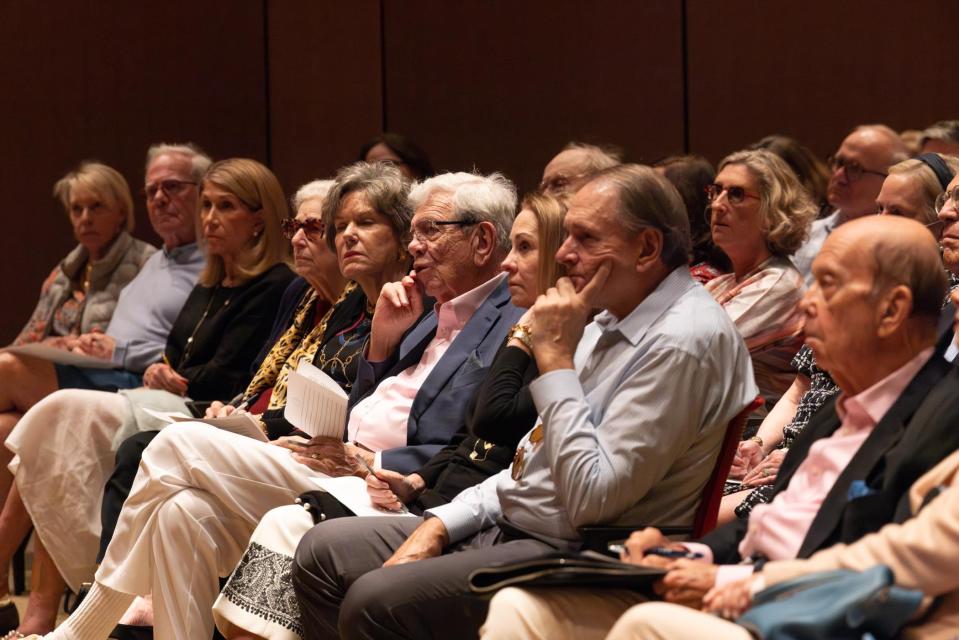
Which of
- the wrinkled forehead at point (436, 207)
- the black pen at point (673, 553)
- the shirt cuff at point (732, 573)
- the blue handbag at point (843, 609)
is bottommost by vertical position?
the black pen at point (673, 553)

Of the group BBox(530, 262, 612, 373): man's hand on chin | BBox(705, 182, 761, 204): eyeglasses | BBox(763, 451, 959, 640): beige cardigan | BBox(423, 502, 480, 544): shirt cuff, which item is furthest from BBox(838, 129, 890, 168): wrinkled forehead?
BBox(763, 451, 959, 640): beige cardigan

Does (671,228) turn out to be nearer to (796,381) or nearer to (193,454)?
(796,381)

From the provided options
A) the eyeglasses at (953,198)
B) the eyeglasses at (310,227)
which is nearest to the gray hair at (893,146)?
the eyeglasses at (953,198)

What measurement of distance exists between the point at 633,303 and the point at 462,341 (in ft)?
2.56

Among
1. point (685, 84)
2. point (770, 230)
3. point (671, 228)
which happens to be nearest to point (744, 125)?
point (685, 84)

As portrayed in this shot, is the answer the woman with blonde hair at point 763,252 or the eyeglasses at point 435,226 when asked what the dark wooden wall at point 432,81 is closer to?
the woman with blonde hair at point 763,252

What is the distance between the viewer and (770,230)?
3.73 m

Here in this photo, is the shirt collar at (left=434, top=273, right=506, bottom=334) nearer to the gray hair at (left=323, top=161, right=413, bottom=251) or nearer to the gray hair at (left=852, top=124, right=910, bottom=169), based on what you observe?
the gray hair at (left=323, top=161, right=413, bottom=251)

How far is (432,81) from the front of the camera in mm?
6082

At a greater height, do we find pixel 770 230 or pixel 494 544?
pixel 770 230

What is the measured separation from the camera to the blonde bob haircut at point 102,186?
18.6 ft

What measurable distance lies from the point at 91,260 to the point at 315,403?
2753 millimetres

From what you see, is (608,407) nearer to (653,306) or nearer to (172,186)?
(653,306)

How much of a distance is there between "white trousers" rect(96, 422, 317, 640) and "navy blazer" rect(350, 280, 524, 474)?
284mm
